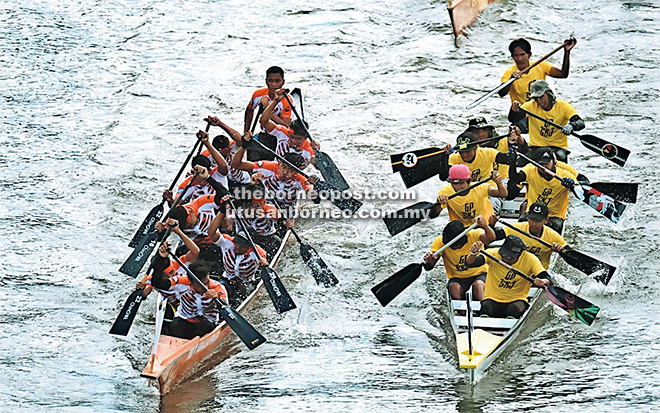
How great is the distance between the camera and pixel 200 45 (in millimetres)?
16609

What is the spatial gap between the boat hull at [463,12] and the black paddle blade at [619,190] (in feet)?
A: 23.5

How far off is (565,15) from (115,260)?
409 inches

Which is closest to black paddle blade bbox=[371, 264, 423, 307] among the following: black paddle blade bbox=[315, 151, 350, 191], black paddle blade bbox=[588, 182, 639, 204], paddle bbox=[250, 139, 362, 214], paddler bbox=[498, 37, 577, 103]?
paddle bbox=[250, 139, 362, 214]

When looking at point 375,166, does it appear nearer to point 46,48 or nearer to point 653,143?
point 653,143

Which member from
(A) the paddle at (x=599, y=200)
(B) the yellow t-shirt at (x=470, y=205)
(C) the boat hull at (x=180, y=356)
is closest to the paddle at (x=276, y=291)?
(C) the boat hull at (x=180, y=356)

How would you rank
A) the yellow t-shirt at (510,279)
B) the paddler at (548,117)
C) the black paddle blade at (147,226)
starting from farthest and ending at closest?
the paddler at (548,117) < the black paddle blade at (147,226) < the yellow t-shirt at (510,279)

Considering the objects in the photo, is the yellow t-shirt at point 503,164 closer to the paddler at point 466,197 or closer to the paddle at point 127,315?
the paddler at point 466,197

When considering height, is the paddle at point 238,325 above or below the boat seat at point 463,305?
above

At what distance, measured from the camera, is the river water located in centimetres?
762

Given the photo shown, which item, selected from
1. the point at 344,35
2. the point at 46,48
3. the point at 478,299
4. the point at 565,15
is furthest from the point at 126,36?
the point at 478,299

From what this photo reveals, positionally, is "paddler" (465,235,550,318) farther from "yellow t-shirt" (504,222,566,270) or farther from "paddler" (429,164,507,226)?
"paddler" (429,164,507,226)

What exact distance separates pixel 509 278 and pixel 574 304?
0.58 meters

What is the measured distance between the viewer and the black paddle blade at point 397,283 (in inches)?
315

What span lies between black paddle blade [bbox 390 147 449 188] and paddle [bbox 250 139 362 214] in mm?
641
